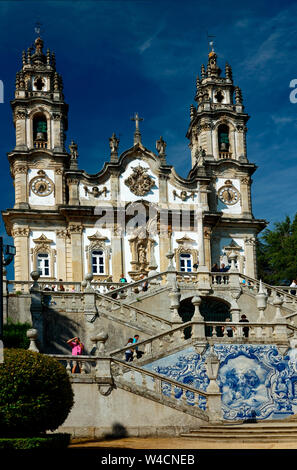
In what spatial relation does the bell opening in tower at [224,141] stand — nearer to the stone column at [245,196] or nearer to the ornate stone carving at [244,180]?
the ornate stone carving at [244,180]

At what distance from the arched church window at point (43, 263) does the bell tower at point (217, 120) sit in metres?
10.6

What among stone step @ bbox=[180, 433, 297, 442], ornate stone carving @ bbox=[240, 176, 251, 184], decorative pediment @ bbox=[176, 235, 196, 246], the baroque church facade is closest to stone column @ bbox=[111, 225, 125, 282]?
the baroque church facade

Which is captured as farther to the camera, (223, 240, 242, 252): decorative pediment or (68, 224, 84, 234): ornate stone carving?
(223, 240, 242, 252): decorative pediment

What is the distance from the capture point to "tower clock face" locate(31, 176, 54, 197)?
127 ft

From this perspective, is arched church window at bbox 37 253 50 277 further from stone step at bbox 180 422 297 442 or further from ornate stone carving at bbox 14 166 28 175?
stone step at bbox 180 422 297 442

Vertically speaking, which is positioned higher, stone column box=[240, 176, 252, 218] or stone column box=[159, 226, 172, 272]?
stone column box=[240, 176, 252, 218]

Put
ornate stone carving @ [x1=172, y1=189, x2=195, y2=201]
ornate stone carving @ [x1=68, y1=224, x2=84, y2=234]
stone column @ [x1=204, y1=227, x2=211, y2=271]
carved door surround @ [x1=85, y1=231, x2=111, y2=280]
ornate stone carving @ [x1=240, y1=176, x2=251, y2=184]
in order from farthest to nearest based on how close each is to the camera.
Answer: ornate stone carving @ [x1=240, y1=176, x2=251, y2=184] → ornate stone carving @ [x1=172, y1=189, x2=195, y2=201] → stone column @ [x1=204, y1=227, x2=211, y2=271] → ornate stone carving @ [x1=68, y1=224, x2=84, y2=234] → carved door surround @ [x1=85, y1=231, x2=111, y2=280]

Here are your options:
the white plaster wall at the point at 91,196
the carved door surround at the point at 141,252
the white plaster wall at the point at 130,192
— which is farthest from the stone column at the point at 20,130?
the carved door surround at the point at 141,252

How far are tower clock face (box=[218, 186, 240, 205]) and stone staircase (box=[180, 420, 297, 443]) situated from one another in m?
23.4

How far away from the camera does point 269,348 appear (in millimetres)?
22172

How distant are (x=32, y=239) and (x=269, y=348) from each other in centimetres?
1867

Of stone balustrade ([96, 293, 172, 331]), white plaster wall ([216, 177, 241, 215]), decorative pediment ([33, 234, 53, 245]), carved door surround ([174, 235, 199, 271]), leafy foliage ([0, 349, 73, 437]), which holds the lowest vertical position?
leafy foliage ([0, 349, 73, 437])

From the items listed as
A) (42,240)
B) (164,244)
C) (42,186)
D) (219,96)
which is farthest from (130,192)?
(219,96)

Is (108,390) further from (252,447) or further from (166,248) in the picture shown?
(166,248)
